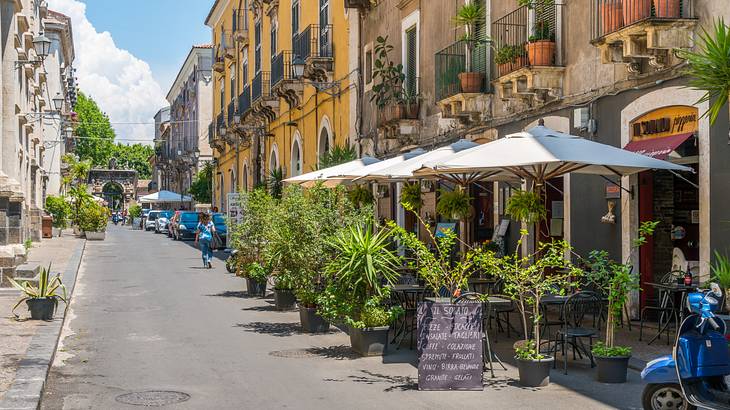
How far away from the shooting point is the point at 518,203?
12367 millimetres

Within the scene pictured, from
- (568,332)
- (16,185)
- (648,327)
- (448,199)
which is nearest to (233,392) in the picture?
(568,332)

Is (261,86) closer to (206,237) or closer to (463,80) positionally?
(206,237)

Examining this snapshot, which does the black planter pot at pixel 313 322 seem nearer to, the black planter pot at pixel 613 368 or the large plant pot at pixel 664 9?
the black planter pot at pixel 613 368

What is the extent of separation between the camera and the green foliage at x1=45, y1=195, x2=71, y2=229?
41.5 meters

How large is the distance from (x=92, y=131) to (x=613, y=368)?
95.9m

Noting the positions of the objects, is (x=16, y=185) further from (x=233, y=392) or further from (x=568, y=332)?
(x=568, y=332)

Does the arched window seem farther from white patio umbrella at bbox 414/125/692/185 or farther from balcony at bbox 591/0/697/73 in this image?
white patio umbrella at bbox 414/125/692/185

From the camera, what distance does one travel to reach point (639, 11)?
1147cm

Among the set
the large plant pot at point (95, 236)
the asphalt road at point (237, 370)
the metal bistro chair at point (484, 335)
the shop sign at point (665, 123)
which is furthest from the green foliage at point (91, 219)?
the metal bistro chair at point (484, 335)

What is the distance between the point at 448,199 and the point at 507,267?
7728 mm

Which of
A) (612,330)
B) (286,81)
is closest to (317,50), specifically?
(286,81)

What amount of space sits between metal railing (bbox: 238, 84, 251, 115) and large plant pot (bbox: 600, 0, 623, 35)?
95.3 feet

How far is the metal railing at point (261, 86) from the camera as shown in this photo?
3662 centimetres

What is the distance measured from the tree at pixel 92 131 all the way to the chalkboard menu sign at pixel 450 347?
88.1m
